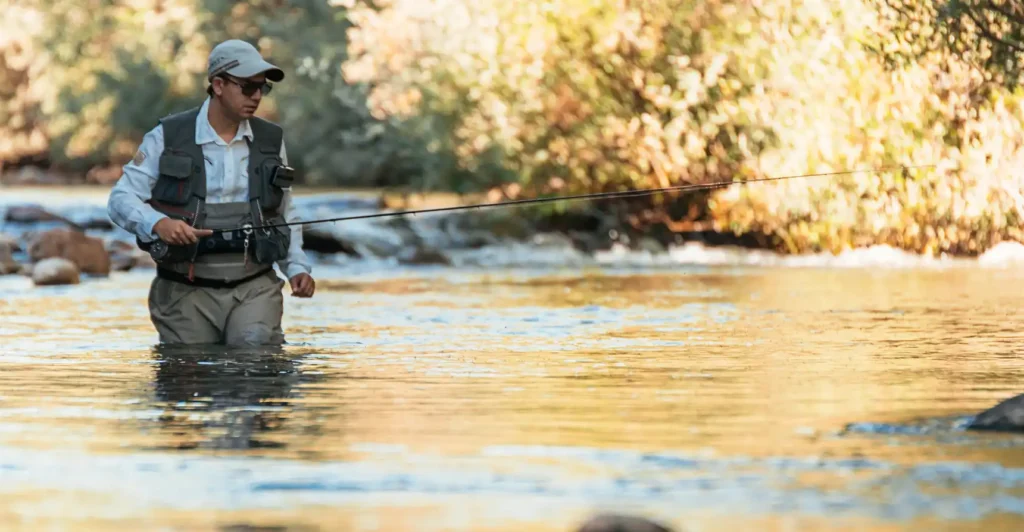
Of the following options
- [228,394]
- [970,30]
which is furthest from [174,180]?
[970,30]

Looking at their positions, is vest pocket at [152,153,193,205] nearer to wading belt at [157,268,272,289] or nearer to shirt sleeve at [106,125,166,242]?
shirt sleeve at [106,125,166,242]

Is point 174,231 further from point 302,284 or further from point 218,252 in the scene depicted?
point 302,284

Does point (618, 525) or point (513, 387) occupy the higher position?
point (618, 525)

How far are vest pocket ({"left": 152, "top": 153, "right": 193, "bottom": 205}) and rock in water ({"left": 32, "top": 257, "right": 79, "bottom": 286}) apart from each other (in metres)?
9.87

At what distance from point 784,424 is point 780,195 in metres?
13.6

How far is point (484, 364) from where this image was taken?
10977 mm

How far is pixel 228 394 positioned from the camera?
9.48 metres

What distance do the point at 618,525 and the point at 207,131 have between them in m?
5.28

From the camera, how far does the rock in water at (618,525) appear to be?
17.3 ft

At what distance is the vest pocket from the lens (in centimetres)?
1006

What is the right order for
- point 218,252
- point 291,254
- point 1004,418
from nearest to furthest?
point 1004,418
point 218,252
point 291,254

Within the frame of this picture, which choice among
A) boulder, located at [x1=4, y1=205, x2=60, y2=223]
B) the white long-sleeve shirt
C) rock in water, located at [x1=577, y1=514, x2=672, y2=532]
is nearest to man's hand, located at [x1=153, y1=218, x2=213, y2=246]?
the white long-sleeve shirt

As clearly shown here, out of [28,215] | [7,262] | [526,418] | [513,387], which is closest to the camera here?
[526,418]

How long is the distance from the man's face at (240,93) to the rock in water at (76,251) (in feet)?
39.3
